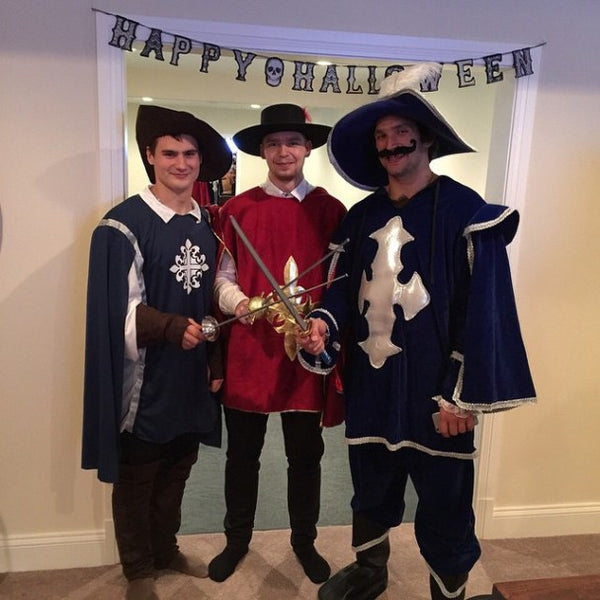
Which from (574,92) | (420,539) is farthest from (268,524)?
(574,92)

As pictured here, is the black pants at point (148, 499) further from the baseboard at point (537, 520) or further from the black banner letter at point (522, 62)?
the black banner letter at point (522, 62)

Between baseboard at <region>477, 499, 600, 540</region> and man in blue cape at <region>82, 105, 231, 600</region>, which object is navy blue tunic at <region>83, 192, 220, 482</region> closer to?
man in blue cape at <region>82, 105, 231, 600</region>

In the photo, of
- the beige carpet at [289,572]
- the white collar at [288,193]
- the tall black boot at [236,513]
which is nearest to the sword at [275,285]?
the white collar at [288,193]

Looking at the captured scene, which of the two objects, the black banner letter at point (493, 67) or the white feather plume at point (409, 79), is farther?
the black banner letter at point (493, 67)

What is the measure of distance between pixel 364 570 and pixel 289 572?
300 millimetres

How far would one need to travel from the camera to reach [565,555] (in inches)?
85.8

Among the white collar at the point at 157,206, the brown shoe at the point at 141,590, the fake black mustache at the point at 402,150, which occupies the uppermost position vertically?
the fake black mustache at the point at 402,150

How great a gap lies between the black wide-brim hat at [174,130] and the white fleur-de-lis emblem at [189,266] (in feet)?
1.00

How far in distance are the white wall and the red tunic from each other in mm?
555

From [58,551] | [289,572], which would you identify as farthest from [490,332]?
[58,551]

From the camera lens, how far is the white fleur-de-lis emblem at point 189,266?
5.41 feet

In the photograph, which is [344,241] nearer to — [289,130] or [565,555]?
[289,130]

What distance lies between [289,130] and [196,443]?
108 centimetres

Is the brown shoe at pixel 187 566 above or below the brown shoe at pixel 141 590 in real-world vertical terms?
below
